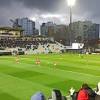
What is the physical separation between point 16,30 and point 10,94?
12426 centimetres

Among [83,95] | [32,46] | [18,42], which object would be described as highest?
[18,42]

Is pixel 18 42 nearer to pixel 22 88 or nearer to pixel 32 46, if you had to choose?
pixel 32 46

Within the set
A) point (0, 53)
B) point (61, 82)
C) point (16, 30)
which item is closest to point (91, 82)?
point (61, 82)

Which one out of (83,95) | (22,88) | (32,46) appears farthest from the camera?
(32,46)

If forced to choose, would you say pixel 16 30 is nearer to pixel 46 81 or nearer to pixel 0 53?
pixel 0 53

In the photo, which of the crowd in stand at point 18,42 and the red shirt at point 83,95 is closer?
the red shirt at point 83,95

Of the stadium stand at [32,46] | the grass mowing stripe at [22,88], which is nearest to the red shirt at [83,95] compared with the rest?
the grass mowing stripe at [22,88]

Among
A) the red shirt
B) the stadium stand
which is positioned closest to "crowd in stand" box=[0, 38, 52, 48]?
the stadium stand

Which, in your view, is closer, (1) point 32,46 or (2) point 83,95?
(2) point 83,95

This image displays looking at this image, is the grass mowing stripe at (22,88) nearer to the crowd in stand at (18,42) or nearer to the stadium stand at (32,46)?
the stadium stand at (32,46)

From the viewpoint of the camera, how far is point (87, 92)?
11.4 meters

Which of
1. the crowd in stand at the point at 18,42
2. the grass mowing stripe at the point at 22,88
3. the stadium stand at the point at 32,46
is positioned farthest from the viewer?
the crowd in stand at the point at 18,42

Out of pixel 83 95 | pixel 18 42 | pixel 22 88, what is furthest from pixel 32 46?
pixel 83 95

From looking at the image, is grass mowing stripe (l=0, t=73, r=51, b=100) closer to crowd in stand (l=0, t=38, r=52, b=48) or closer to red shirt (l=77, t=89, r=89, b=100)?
red shirt (l=77, t=89, r=89, b=100)
